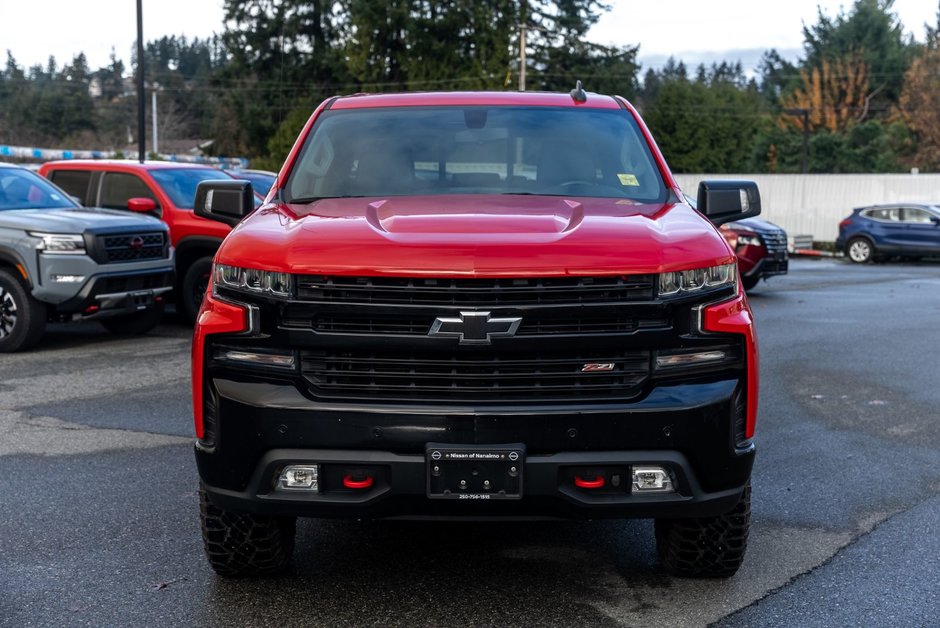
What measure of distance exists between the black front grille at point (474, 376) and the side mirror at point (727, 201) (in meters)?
1.55

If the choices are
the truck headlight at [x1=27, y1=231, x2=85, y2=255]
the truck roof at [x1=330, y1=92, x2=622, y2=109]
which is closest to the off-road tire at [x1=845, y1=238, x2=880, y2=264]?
the truck headlight at [x1=27, y1=231, x2=85, y2=255]

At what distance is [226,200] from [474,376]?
1.92 meters

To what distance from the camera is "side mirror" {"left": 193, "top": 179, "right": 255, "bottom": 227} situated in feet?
17.5

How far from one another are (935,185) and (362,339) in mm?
38110

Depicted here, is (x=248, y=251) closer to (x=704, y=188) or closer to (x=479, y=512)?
(x=479, y=512)

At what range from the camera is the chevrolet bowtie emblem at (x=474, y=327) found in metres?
3.89

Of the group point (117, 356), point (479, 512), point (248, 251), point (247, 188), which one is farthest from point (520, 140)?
point (117, 356)

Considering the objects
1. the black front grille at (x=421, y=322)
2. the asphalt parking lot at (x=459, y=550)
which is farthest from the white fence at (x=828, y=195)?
the black front grille at (x=421, y=322)

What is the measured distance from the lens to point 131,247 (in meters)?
11.5

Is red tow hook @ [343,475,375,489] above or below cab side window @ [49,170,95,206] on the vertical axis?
below

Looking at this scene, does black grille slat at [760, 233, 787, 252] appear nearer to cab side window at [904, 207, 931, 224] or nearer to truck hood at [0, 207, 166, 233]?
truck hood at [0, 207, 166, 233]

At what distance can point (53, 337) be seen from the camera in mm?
12523

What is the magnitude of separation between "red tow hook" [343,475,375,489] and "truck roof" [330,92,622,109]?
7.73ft

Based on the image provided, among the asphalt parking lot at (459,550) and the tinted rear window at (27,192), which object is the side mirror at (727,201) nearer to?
the asphalt parking lot at (459,550)
